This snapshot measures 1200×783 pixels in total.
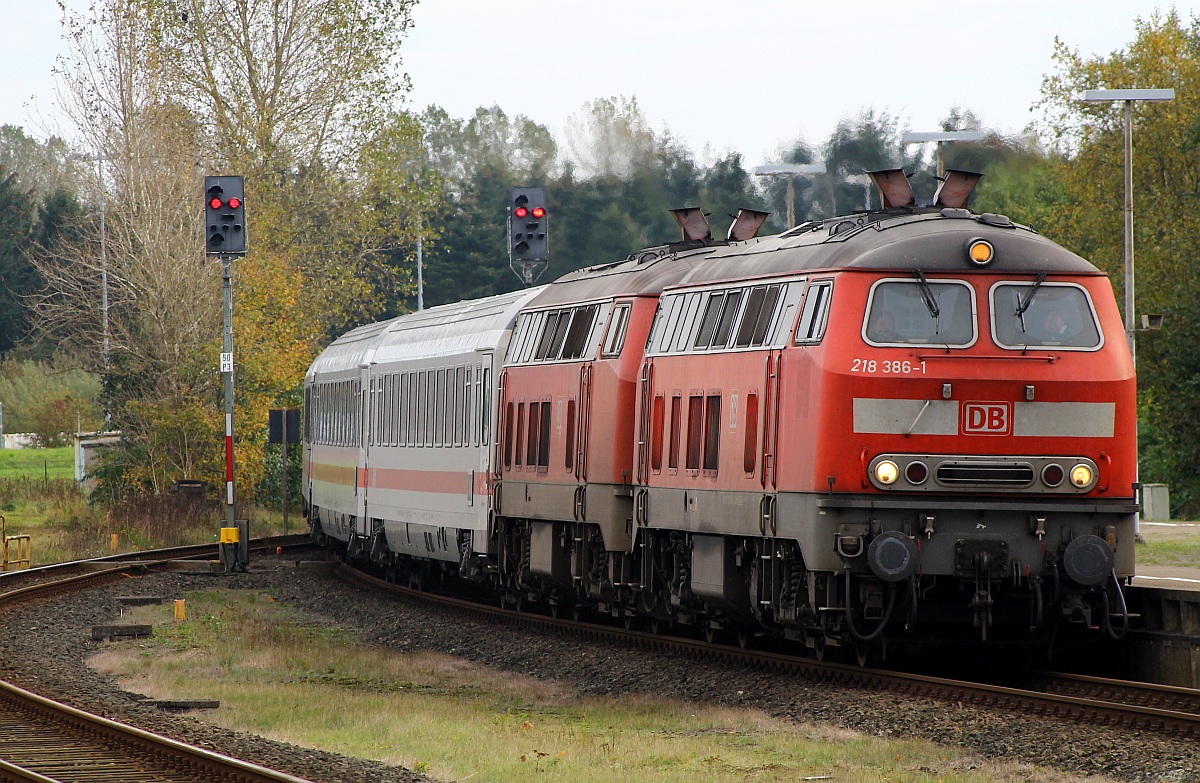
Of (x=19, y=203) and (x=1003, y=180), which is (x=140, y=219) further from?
(x=19, y=203)

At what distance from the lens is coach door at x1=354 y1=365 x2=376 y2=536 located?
30688 mm

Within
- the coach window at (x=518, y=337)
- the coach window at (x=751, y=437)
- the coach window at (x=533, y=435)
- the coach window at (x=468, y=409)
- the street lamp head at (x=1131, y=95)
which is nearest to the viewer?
the coach window at (x=751, y=437)

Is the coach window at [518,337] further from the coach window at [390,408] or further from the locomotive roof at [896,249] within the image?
the coach window at [390,408]

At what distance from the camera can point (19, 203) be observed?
9088 cm

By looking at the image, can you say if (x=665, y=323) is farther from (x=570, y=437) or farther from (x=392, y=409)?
(x=392, y=409)

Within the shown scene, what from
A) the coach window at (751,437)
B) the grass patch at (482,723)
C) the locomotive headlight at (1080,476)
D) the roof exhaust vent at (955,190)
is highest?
the roof exhaust vent at (955,190)

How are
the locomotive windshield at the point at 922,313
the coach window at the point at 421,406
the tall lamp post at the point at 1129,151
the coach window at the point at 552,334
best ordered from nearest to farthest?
the locomotive windshield at the point at 922,313 < the coach window at the point at 552,334 < the coach window at the point at 421,406 < the tall lamp post at the point at 1129,151

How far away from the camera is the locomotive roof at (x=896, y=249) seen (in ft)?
48.4

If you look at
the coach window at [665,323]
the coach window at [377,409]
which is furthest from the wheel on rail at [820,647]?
the coach window at [377,409]

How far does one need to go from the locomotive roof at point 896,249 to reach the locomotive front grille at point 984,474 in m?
1.63

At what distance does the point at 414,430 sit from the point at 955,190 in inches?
498

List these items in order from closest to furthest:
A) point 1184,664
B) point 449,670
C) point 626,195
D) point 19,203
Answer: point 1184,664 < point 449,670 < point 626,195 < point 19,203

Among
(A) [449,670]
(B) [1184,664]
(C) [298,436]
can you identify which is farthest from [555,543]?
(C) [298,436]

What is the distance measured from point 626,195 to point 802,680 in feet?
142
